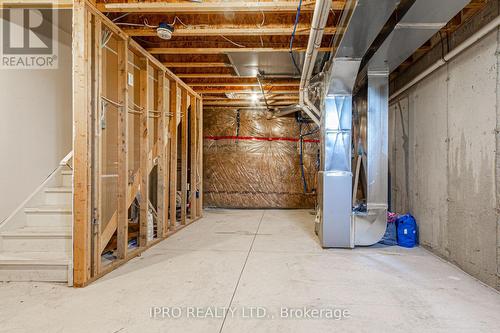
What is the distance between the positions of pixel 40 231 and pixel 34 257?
319 mm

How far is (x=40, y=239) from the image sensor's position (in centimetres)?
276

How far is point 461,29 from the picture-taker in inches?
109

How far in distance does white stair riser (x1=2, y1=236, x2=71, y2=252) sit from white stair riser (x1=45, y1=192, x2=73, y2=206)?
55 centimetres

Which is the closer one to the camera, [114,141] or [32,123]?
[114,141]

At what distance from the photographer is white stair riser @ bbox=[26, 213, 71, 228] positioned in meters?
2.98

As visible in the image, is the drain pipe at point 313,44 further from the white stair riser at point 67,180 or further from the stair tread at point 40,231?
the white stair riser at point 67,180

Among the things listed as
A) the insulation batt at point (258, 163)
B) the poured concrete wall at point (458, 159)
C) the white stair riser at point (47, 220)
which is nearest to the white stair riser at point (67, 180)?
the white stair riser at point (47, 220)

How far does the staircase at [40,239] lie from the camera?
2404 millimetres

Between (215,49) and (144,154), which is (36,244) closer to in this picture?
(144,154)

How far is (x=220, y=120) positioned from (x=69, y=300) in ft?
17.4

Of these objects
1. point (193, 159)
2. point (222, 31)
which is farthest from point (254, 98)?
point (222, 31)

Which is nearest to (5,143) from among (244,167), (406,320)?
(406,320)

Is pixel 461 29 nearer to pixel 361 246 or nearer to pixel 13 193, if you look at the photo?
pixel 361 246

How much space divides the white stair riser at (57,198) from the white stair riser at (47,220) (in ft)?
0.81
